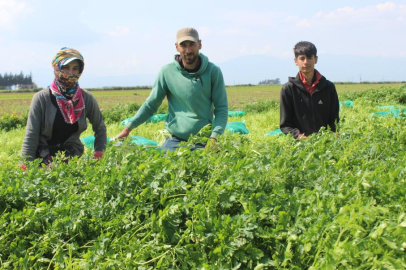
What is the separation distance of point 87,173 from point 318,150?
4.75 ft

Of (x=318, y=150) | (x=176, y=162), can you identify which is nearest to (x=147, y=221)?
(x=176, y=162)

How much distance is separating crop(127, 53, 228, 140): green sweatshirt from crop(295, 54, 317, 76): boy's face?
915 millimetres

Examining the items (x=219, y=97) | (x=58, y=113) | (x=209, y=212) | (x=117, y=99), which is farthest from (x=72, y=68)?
(x=117, y=99)

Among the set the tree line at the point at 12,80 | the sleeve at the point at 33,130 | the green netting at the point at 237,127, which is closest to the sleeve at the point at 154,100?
the sleeve at the point at 33,130

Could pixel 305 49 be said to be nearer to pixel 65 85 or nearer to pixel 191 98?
pixel 191 98

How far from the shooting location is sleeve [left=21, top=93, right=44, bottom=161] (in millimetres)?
3904

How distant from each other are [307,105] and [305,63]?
521mm

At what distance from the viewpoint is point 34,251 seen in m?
2.17

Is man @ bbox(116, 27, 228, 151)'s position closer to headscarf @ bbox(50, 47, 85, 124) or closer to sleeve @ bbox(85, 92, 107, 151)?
sleeve @ bbox(85, 92, 107, 151)

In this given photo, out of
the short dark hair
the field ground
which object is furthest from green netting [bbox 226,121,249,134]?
the field ground

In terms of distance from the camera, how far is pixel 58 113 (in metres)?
4.06

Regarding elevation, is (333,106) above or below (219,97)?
below

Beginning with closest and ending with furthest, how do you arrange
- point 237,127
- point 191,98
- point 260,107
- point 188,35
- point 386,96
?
1. point 188,35
2. point 191,98
3. point 237,127
4. point 260,107
5. point 386,96

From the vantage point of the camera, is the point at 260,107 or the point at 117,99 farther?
the point at 117,99
